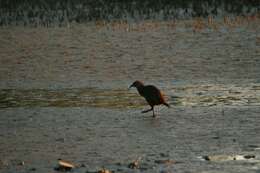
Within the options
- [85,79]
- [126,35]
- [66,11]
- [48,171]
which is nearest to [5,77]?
[85,79]

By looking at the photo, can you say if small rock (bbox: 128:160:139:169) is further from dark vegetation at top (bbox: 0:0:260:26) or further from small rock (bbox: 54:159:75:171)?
dark vegetation at top (bbox: 0:0:260:26)

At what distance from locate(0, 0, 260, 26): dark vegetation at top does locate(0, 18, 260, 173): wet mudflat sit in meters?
3.88

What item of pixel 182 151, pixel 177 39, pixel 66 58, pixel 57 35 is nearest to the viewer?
pixel 182 151

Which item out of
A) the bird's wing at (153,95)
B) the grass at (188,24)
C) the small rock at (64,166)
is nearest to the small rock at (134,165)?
the small rock at (64,166)

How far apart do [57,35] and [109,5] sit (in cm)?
898

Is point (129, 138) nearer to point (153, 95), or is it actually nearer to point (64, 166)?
point (64, 166)

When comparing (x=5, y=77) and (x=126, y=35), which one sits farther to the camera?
(x=126, y=35)

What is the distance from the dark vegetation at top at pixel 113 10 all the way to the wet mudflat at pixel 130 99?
3878 mm

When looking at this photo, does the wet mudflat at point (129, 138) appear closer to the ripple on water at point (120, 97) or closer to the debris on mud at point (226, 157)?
the debris on mud at point (226, 157)

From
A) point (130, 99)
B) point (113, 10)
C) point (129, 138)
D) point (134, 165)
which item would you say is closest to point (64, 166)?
point (134, 165)

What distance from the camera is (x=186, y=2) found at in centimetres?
3369

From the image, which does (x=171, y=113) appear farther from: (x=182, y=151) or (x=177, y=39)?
(x=177, y=39)

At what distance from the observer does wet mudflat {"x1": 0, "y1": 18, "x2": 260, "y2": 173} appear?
29.3 feet

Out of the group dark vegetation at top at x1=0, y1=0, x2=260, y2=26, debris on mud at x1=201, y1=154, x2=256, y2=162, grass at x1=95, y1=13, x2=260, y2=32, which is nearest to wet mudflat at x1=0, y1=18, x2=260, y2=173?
debris on mud at x1=201, y1=154, x2=256, y2=162
